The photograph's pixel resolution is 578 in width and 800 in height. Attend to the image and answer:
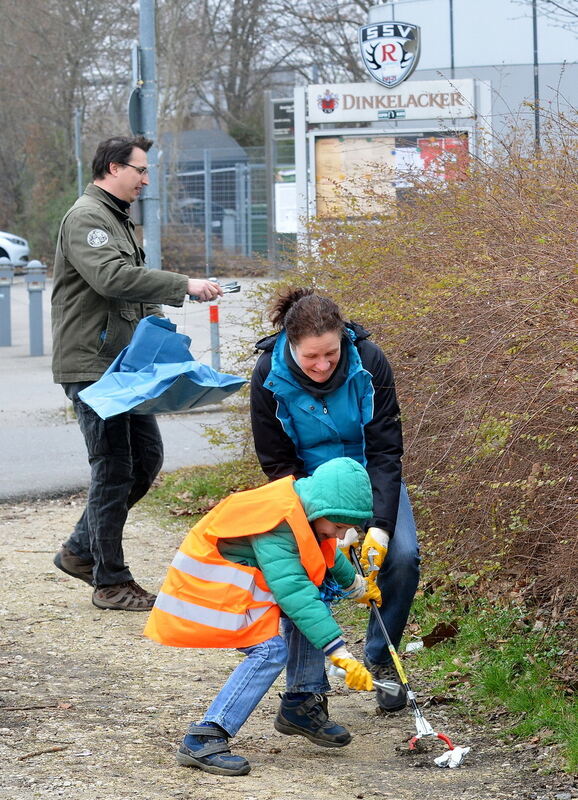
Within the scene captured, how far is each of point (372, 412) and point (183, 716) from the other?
128 cm

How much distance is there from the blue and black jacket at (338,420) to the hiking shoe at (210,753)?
2.99ft

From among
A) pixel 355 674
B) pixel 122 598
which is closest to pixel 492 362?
pixel 355 674

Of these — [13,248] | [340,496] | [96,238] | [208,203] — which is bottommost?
[340,496]

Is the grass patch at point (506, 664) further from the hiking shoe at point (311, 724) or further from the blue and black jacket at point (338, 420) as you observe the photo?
the blue and black jacket at point (338, 420)

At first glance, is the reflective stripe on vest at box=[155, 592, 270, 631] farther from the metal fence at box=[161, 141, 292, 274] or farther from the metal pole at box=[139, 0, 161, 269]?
the metal fence at box=[161, 141, 292, 274]

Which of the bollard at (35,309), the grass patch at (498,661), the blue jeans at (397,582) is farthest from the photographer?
the bollard at (35,309)

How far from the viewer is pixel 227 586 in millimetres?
3789

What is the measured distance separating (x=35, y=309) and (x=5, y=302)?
897mm

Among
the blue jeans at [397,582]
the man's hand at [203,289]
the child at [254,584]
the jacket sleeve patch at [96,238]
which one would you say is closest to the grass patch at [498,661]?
the blue jeans at [397,582]

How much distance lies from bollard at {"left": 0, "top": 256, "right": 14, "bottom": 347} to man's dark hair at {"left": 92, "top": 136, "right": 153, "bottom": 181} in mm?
11644

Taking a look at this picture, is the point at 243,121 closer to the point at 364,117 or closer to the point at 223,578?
the point at 364,117

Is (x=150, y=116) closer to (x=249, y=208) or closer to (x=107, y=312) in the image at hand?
(x=107, y=312)

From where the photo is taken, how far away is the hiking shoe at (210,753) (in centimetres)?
373

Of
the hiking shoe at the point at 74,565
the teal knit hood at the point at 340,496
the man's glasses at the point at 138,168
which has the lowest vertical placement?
the hiking shoe at the point at 74,565
